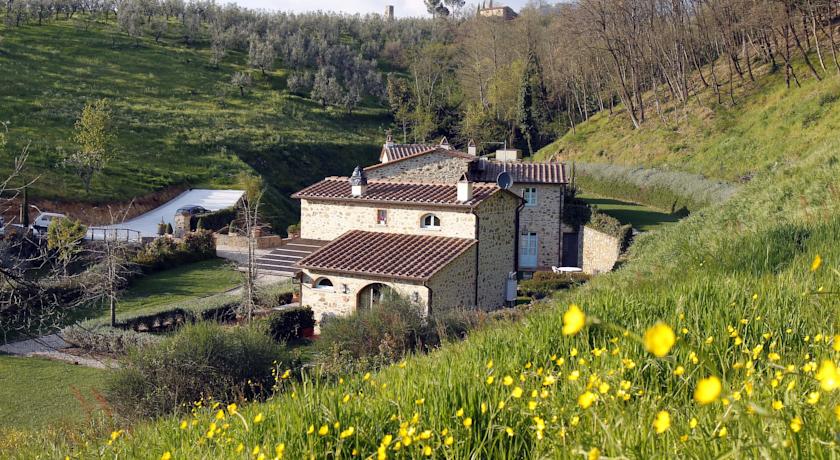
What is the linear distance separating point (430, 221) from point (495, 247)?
2.30 metres

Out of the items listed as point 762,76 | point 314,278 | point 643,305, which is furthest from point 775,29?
point 643,305

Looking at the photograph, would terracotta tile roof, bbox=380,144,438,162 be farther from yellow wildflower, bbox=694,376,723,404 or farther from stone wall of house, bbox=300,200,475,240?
yellow wildflower, bbox=694,376,723,404

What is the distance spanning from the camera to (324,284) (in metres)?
22.5

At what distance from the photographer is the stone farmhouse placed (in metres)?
21.5

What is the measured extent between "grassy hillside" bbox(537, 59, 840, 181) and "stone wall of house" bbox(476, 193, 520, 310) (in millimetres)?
9801

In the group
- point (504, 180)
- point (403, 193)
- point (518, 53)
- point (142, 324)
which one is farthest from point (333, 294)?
point (518, 53)

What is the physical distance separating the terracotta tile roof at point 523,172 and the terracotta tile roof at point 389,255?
23.1ft

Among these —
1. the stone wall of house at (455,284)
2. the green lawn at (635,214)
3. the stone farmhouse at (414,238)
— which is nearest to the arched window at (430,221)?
the stone farmhouse at (414,238)

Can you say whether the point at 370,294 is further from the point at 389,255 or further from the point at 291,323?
the point at 291,323

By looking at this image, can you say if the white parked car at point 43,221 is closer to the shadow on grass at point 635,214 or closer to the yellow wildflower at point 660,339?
the shadow on grass at point 635,214

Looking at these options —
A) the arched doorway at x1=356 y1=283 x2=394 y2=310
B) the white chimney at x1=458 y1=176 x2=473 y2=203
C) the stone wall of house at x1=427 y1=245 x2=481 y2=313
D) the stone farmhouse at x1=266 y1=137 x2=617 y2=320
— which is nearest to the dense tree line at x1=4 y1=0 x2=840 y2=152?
the stone farmhouse at x1=266 y1=137 x2=617 y2=320

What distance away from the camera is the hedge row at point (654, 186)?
3306 centimetres

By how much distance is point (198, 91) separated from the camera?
220ft

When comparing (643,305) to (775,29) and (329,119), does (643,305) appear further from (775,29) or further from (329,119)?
(329,119)
